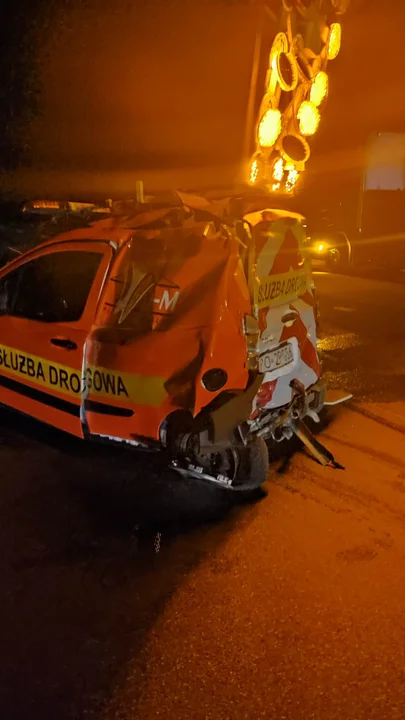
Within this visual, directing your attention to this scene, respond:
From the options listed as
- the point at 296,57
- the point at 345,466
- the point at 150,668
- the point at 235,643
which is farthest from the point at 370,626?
the point at 296,57

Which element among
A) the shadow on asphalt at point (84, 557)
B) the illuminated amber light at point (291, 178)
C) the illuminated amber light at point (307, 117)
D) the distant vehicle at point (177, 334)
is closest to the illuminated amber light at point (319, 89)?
the illuminated amber light at point (307, 117)

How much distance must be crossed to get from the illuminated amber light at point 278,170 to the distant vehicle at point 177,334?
1881 mm

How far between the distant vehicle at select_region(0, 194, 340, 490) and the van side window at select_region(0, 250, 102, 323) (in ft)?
0.04

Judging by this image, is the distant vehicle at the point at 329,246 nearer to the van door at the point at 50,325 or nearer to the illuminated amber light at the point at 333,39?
the illuminated amber light at the point at 333,39

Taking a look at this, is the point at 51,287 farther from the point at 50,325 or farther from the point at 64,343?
the point at 64,343

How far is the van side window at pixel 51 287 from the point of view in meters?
4.28

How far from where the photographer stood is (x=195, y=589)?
3252mm

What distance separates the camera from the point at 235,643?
2.88 meters

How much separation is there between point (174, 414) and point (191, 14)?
14908 mm

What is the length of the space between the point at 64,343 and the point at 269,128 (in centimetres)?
325

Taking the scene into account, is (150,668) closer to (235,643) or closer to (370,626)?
(235,643)

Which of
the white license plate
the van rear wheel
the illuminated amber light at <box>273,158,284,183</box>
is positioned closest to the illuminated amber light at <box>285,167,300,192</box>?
the illuminated amber light at <box>273,158,284,183</box>

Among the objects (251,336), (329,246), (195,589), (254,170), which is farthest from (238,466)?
(329,246)

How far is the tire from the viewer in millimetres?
4160
